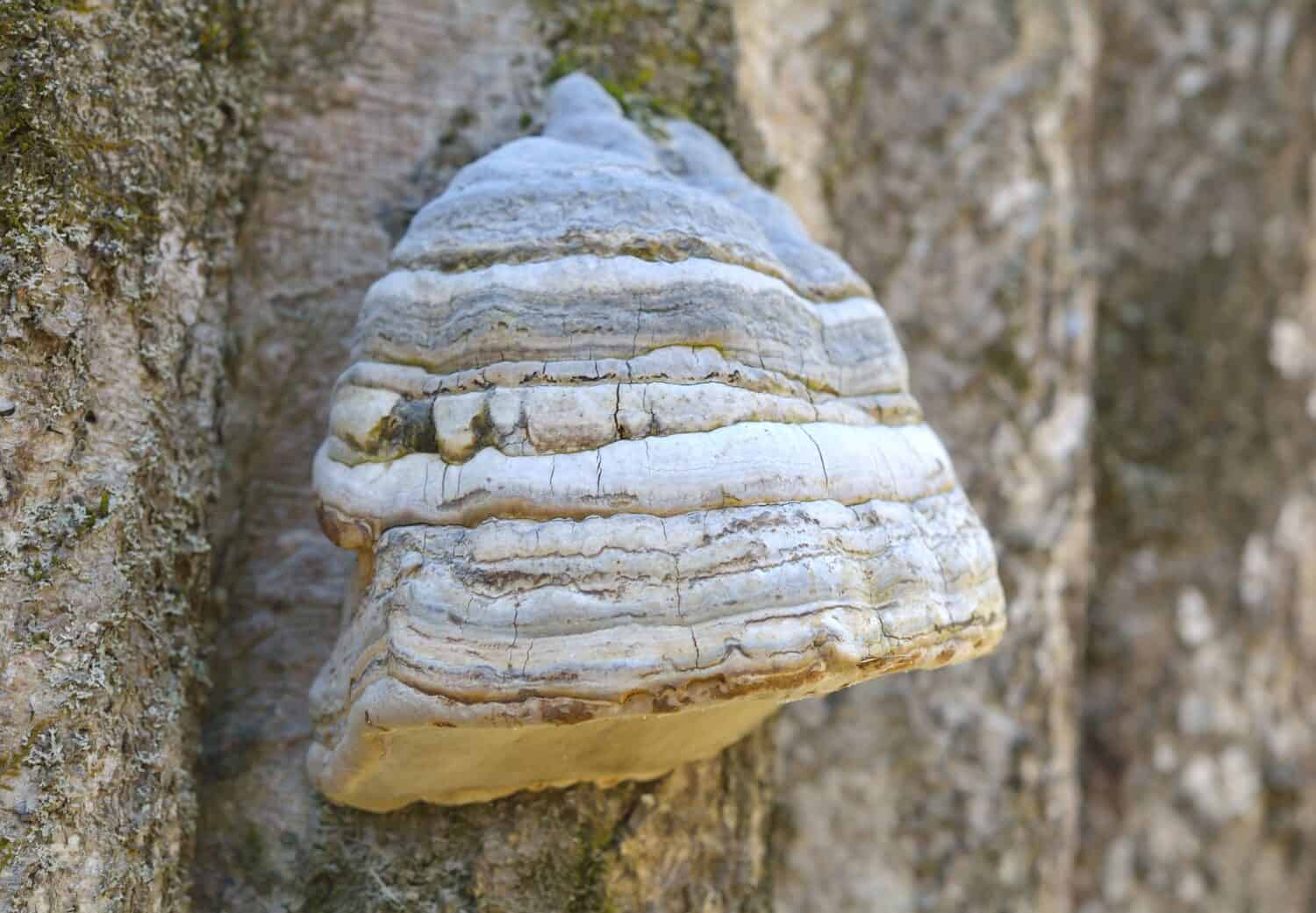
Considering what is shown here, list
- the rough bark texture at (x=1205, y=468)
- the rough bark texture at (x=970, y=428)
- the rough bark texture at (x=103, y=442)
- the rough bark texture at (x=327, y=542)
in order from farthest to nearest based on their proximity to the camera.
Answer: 1. the rough bark texture at (x=1205, y=468)
2. the rough bark texture at (x=970, y=428)
3. the rough bark texture at (x=327, y=542)
4. the rough bark texture at (x=103, y=442)

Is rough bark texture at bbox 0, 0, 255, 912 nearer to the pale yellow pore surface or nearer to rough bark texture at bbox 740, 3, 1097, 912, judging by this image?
the pale yellow pore surface

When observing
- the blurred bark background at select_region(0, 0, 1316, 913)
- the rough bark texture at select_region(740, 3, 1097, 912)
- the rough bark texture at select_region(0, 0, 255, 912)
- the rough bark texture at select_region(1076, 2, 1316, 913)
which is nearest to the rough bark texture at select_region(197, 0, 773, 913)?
the blurred bark background at select_region(0, 0, 1316, 913)

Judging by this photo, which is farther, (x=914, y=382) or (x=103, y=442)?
(x=914, y=382)

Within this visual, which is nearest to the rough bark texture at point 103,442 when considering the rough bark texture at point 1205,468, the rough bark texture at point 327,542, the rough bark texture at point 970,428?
the rough bark texture at point 327,542

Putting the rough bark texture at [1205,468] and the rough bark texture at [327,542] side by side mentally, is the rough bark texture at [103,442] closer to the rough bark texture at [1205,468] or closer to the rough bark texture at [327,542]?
the rough bark texture at [327,542]

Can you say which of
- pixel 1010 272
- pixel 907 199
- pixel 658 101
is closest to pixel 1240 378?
pixel 1010 272

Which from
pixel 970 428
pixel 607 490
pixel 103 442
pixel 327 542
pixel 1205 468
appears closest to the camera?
pixel 607 490

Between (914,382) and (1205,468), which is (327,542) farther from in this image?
(1205,468)

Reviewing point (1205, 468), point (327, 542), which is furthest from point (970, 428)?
point (327, 542)
